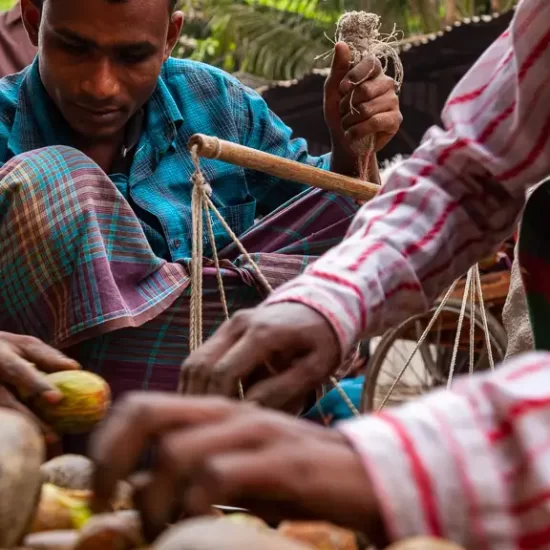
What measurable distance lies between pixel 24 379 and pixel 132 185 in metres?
1.24

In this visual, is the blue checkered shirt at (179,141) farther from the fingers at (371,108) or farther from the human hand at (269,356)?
the human hand at (269,356)

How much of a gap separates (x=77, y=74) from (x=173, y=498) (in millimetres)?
1610

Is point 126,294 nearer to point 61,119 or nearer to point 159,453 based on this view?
point 61,119

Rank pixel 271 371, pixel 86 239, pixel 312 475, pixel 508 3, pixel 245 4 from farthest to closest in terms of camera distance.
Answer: pixel 245 4 → pixel 508 3 → pixel 86 239 → pixel 271 371 → pixel 312 475

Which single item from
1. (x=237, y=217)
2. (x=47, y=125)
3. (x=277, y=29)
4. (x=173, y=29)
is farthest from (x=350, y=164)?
(x=277, y=29)

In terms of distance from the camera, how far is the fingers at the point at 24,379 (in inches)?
44.5

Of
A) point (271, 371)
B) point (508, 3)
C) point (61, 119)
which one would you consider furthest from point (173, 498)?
point (508, 3)

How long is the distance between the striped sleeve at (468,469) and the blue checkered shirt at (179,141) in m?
1.54

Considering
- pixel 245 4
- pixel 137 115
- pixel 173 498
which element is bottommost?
pixel 245 4

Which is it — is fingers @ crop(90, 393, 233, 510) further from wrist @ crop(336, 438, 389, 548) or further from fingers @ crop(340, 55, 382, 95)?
fingers @ crop(340, 55, 382, 95)

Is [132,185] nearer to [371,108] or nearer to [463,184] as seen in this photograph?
[371,108]

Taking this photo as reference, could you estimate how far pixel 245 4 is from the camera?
891cm

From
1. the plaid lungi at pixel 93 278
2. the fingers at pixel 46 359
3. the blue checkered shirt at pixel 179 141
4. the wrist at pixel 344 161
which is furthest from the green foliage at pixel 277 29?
the fingers at pixel 46 359

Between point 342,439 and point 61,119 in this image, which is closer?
point 342,439
